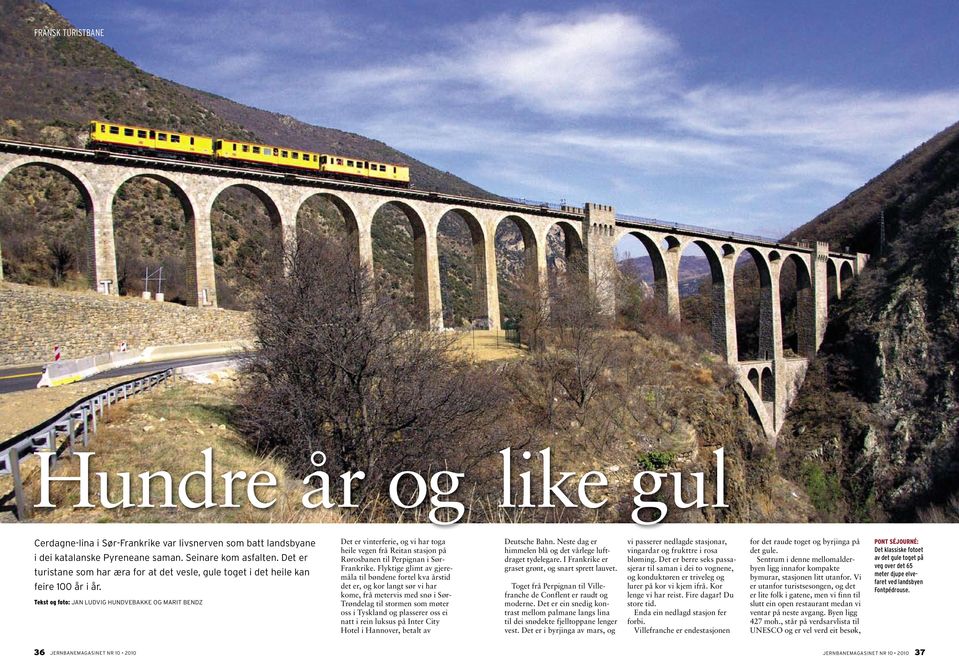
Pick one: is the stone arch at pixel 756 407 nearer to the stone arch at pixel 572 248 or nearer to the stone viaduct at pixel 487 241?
the stone viaduct at pixel 487 241

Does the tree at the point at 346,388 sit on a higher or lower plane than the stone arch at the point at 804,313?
lower

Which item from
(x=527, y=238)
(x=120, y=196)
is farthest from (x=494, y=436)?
(x=120, y=196)

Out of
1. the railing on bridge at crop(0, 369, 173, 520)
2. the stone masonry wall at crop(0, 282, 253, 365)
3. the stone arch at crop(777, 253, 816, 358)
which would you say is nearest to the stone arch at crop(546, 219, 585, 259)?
the stone masonry wall at crop(0, 282, 253, 365)

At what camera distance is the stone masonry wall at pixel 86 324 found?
18469mm

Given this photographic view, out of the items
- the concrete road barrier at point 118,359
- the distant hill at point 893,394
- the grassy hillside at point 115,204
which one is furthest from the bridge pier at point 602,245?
the concrete road barrier at point 118,359

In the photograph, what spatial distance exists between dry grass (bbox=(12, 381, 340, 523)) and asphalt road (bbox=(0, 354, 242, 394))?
2.14 m

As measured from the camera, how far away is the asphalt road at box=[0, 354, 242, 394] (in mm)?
14047

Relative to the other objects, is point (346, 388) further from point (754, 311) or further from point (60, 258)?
point (754, 311)

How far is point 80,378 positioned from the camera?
608 inches

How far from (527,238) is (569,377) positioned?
15.1m

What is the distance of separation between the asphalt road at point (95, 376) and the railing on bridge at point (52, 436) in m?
3.64

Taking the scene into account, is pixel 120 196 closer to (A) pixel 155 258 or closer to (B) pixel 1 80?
(A) pixel 155 258

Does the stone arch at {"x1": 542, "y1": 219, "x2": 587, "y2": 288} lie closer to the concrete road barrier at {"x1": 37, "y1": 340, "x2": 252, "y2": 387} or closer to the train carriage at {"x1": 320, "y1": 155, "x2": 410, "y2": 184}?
the train carriage at {"x1": 320, "y1": 155, "x2": 410, "y2": 184}

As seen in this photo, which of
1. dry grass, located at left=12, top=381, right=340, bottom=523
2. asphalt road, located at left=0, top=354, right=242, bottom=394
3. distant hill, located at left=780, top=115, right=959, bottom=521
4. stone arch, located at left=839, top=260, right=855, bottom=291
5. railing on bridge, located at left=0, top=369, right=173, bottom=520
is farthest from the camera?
stone arch, located at left=839, top=260, right=855, bottom=291
